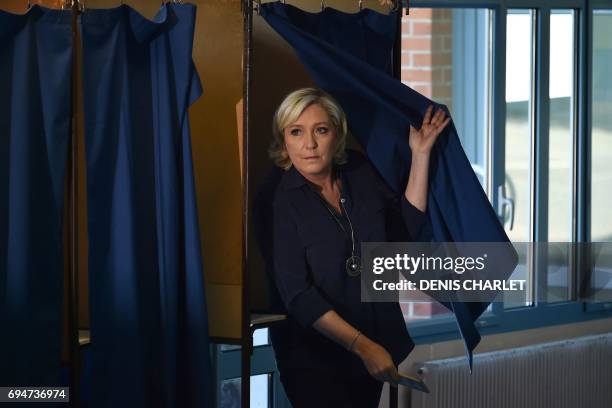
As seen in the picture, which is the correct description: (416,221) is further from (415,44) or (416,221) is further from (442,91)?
(442,91)

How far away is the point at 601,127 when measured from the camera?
3979mm

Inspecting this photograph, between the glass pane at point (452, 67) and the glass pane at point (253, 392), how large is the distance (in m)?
0.87

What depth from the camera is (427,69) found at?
3844 mm

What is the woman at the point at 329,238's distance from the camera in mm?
2549

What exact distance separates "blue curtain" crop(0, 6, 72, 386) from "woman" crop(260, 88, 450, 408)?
608mm

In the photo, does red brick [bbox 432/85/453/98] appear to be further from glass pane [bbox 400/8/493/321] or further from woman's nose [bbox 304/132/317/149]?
woman's nose [bbox 304/132/317/149]

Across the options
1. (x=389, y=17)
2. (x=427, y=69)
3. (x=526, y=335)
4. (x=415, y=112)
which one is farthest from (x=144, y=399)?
(x=427, y=69)

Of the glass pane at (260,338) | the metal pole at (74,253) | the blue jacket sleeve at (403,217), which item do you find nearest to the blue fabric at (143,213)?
the metal pole at (74,253)

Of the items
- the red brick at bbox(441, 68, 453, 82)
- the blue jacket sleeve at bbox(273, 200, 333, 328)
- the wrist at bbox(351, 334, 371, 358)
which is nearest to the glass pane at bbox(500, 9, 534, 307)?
the red brick at bbox(441, 68, 453, 82)

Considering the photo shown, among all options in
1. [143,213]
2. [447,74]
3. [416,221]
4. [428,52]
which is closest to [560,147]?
[447,74]

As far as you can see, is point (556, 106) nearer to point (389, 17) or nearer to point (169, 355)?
point (389, 17)

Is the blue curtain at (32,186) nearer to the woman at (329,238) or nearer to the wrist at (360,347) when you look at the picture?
the woman at (329,238)

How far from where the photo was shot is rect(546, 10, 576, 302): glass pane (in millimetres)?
3781

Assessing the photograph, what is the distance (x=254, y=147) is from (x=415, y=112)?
461 millimetres
